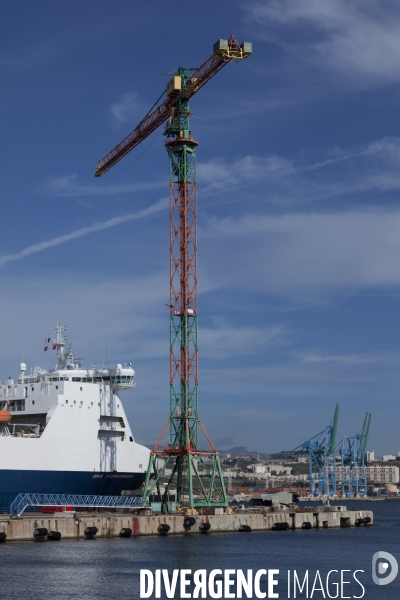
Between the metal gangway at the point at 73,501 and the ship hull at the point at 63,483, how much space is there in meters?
0.65

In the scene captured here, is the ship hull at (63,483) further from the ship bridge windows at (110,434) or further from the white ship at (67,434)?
the ship bridge windows at (110,434)

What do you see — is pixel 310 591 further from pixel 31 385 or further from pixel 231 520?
pixel 31 385

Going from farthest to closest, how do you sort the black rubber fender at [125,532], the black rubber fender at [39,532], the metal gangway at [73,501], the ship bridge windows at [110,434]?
1. the ship bridge windows at [110,434]
2. the metal gangway at [73,501]
3. the black rubber fender at [125,532]
4. the black rubber fender at [39,532]

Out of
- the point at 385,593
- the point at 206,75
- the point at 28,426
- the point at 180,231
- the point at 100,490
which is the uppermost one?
the point at 206,75

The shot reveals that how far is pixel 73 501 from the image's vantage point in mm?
74125

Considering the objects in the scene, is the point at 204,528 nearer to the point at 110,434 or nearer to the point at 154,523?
the point at 154,523

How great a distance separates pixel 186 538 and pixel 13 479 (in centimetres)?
1555

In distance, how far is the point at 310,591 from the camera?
44.5 meters

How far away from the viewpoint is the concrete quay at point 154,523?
6131 cm

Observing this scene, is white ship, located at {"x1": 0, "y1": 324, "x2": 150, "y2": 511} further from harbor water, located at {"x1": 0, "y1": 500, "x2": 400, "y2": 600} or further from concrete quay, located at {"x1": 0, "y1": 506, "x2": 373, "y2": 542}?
harbor water, located at {"x1": 0, "y1": 500, "x2": 400, "y2": 600}

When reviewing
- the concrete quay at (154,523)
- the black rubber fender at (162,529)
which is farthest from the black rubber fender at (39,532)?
the black rubber fender at (162,529)

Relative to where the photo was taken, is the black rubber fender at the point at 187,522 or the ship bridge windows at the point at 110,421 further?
the ship bridge windows at the point at 110,421

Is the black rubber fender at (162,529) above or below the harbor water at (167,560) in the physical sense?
above

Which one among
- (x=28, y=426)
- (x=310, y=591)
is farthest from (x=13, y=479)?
(x=310, y=591)
